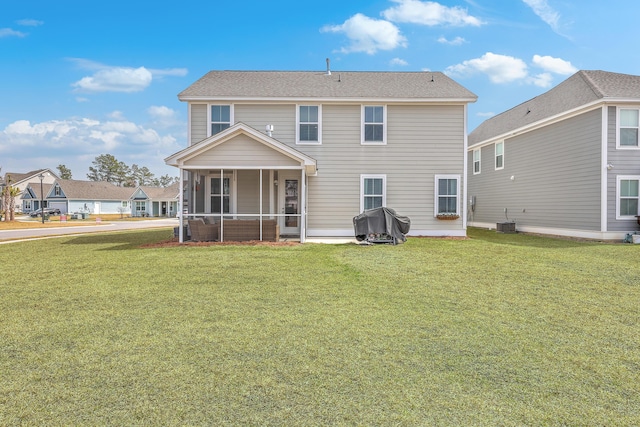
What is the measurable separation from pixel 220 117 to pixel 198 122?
84 cm

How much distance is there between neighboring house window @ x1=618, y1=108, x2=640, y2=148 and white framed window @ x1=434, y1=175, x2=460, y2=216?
578 cm

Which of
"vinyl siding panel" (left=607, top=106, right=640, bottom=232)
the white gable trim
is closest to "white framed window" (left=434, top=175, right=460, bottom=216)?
"vinyl siding panel" (left=607, top=106, right=640, bottom=232)

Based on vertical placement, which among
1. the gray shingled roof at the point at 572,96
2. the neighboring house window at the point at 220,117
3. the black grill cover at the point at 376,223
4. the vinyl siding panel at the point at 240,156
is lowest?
the black grill cover at the point at 376,223

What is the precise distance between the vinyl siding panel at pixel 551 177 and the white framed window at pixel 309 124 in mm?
9830

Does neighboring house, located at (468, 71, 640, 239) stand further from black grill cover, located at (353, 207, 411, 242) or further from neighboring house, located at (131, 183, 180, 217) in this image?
neighboring house, located at (131, 183, 180, 217)

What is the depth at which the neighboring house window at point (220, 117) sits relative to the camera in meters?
13.9

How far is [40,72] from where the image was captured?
20406 millimetres

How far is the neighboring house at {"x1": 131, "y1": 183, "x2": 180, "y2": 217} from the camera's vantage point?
51.9 metres

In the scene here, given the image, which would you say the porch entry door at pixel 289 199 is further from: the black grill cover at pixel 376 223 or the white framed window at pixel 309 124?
the black grill cover at pixel 376 223

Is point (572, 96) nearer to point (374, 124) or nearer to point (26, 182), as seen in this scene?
point (374, 124)

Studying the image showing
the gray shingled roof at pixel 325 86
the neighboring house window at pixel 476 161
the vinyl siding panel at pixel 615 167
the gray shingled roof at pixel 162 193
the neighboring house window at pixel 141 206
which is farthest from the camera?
the neighboring house window at pixel 141 206

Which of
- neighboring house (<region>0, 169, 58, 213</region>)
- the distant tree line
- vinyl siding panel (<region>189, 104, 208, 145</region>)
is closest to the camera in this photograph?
vinyl siding panel (<region>189, 104, 208, 145</region>)

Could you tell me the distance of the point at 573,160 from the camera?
1414cm

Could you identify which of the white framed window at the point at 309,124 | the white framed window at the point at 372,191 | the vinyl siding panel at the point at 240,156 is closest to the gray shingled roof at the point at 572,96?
the white framed window at the point at 372,191
